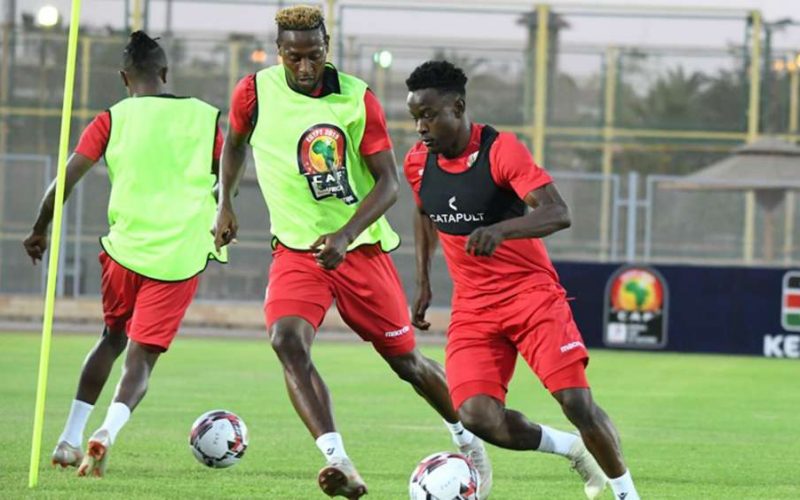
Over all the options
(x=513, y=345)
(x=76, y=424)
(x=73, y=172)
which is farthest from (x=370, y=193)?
(x=76, y=424)

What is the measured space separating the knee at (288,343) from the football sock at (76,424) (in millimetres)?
1840

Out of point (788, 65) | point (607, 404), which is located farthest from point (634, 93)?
point (607, 404)

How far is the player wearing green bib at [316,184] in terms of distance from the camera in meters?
8.46

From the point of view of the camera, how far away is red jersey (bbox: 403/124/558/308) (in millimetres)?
7977

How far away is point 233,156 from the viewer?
9.01 m

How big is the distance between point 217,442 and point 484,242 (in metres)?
2.86


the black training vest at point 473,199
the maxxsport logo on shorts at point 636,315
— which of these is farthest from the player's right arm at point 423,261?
the maxxsport logo on shorts at point 636,315

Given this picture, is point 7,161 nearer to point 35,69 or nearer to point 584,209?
point 35,69

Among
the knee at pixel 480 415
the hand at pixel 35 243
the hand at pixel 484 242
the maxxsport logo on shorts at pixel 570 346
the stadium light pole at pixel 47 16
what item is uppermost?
the stadium light pole at pixel 47 16

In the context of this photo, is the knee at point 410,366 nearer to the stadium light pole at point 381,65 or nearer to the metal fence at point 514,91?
the metal fence at point 514,91

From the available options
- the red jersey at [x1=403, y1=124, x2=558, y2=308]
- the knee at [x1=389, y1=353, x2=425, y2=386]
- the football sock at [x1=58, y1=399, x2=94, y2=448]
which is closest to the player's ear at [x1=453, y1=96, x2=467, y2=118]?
the red jersey at [x1=403, y1=124, x2=558, y2=308]

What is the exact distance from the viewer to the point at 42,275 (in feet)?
91.3

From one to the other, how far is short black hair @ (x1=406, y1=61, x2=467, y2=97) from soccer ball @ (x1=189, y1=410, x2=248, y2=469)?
8.29 feet

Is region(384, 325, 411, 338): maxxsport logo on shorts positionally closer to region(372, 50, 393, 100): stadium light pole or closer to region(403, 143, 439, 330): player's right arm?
region(403, 143, 439, 330): player's right arm
